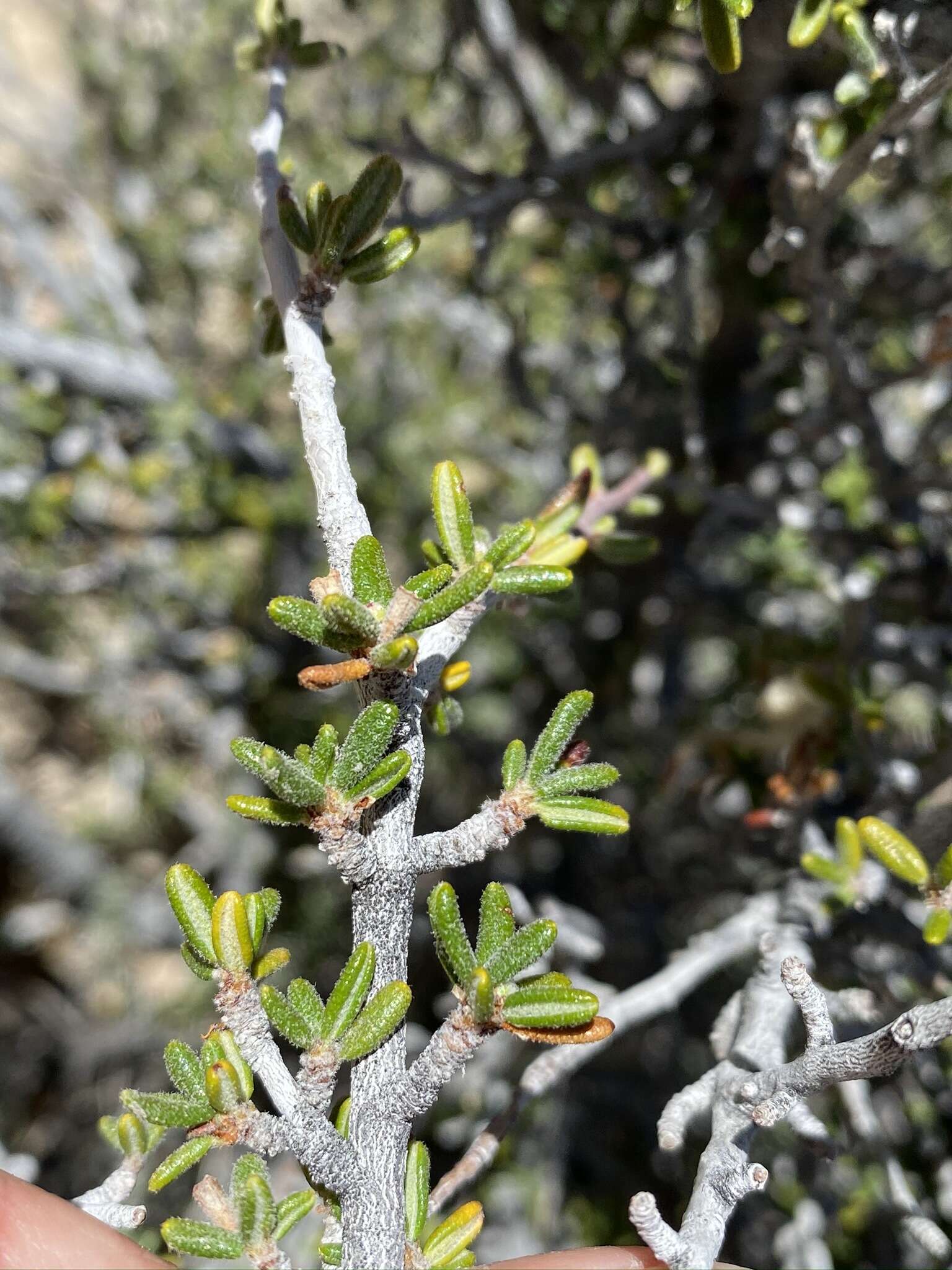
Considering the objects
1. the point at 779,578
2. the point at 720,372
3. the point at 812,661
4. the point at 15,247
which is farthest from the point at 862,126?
the point at 15,247

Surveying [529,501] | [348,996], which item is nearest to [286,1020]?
[348,996]

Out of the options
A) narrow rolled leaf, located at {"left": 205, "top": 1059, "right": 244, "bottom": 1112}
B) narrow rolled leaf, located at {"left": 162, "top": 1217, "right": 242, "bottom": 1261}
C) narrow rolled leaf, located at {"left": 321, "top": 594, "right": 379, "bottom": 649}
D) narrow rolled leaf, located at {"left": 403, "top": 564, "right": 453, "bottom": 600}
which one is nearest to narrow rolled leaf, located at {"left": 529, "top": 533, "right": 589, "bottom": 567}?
narrow rolled leaf, located at {"left": 403, "top": 564, "right": 453, "bottom": 600}

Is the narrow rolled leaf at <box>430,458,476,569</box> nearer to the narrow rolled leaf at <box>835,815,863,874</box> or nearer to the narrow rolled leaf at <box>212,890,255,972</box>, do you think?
the narrow rolled leaf at <box>212,890,255,972</box>

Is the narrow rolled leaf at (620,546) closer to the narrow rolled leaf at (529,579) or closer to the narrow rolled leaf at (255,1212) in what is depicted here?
the narrow rolled leaf at (529,579)

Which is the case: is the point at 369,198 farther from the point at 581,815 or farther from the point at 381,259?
the point at 581,815

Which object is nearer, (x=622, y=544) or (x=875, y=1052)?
(x=875, y=1052)

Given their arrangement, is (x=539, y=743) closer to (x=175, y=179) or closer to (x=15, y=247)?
(x=15, y=247)
